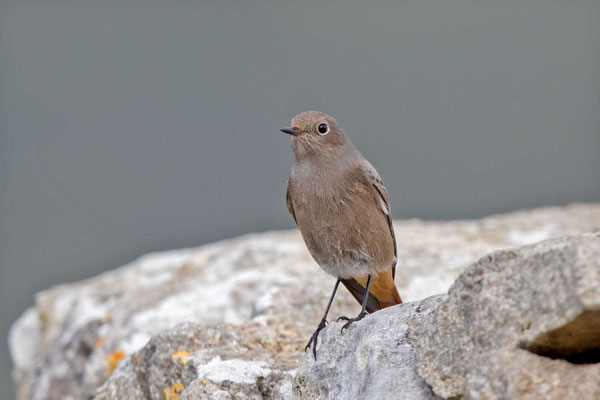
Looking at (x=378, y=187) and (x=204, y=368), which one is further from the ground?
(x=378, y=187)

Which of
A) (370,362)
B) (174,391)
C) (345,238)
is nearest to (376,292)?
(345,238)

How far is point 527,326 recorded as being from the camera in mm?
2814

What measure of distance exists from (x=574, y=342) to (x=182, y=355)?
8.53 ft

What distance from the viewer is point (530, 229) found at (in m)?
7.96

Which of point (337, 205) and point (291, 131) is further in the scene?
point (291, 131)

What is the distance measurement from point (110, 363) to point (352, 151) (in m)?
2.67

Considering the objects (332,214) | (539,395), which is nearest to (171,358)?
(332,214)

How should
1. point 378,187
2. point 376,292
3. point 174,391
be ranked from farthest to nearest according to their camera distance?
point 376,292 → point 378,187 → point 174,391

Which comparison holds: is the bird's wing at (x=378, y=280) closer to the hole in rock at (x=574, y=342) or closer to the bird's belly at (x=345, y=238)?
the bird's belly at (x=345, y=238)

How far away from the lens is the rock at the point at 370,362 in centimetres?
333

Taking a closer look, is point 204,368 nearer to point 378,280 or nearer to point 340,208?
point 340,208

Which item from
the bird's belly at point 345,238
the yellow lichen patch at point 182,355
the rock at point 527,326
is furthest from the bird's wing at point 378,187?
the rock at point 527,326

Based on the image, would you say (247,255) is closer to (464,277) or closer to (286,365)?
(286,365)

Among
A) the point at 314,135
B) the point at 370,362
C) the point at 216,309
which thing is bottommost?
the point at 216,309
